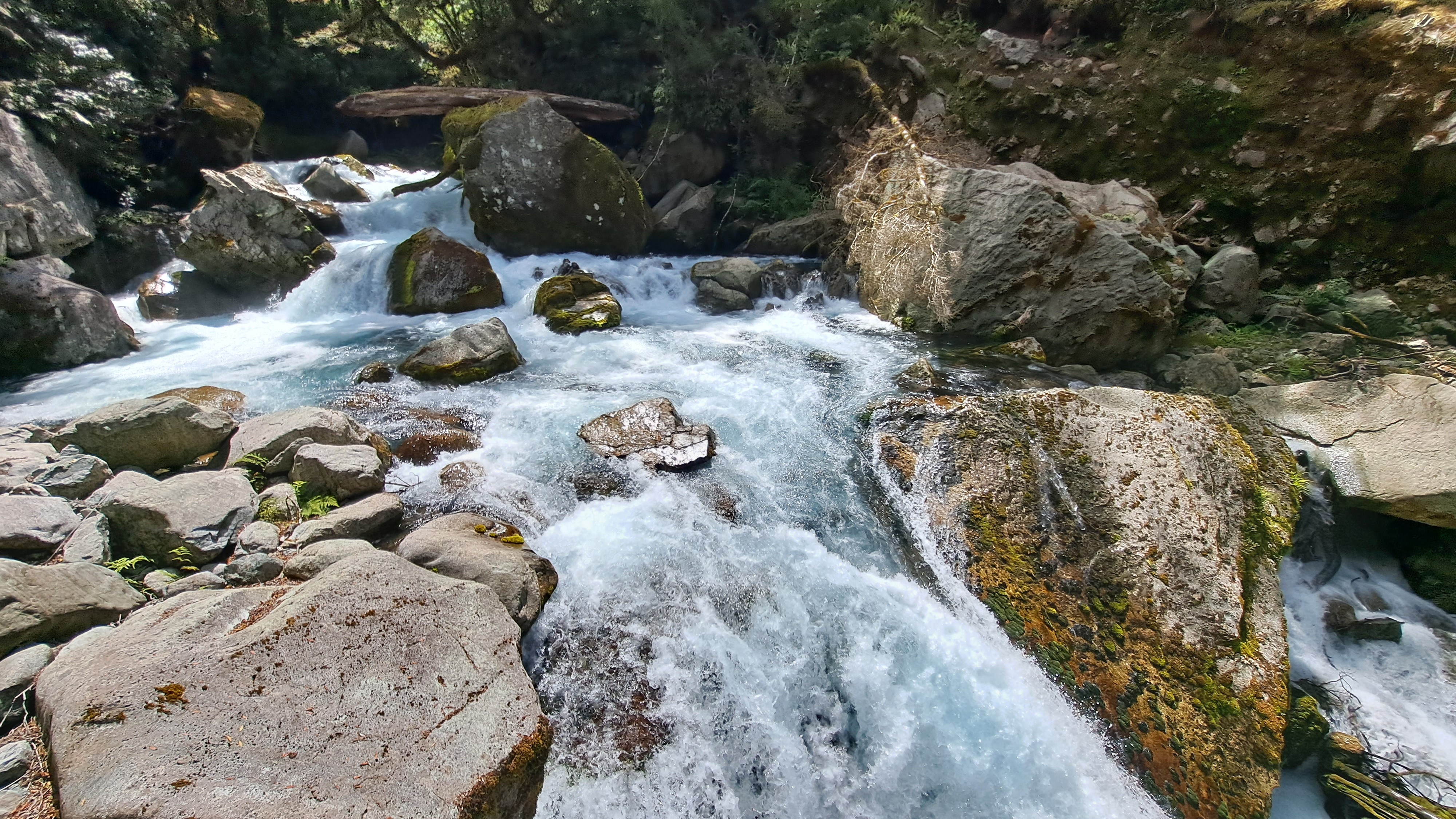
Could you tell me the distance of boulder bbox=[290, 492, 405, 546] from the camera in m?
4.01

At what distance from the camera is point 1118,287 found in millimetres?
7375

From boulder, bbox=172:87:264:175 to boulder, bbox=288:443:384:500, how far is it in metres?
10.3

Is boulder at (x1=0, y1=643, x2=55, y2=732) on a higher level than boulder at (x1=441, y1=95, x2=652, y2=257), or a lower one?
lower

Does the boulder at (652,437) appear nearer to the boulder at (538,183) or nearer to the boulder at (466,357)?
the boulder at (466,357)

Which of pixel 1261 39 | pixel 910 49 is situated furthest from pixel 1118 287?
pixel 910 49

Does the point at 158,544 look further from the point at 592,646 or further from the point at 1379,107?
the point at 1379,107

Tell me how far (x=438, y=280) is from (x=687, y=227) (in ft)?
17.7

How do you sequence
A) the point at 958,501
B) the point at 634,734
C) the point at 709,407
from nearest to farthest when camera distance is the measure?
the point at 634,734
the point at 958,501
the point at 709,407

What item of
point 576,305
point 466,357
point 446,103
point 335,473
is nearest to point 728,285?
point 576,305

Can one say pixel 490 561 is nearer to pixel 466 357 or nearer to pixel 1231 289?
pixel 466 357

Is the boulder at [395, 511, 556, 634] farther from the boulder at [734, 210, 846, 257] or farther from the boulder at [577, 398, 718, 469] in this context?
the boulder at [734, 210, 846, 257]

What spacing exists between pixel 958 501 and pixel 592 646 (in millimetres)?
2713

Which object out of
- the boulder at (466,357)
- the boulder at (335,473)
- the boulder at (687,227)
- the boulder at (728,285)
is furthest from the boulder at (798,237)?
the boulder at (335,473)

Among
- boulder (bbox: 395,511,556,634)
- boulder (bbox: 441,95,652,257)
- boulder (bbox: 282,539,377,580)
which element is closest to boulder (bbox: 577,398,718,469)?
boulder (bbox: 395,511,556,634)
